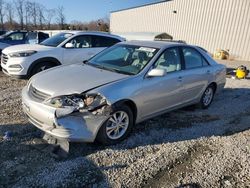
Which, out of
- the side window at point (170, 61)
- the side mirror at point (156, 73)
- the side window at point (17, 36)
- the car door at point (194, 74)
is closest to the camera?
the side mirror at point (156, 73)

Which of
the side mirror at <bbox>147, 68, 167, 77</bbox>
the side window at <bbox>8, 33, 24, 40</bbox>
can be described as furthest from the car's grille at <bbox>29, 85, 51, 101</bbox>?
the side window at <bbox>8, 33, 24, 40</bbox>

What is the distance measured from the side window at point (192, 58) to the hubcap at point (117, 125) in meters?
2.02

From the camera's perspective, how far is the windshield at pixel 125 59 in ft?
16.1

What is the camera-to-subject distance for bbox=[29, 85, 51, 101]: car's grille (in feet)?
13.4

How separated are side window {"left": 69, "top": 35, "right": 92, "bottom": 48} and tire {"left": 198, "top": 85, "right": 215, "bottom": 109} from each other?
4276mm

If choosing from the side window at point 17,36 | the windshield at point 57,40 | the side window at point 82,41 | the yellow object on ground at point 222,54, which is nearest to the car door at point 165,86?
the side window at point 82,41

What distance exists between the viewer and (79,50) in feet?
29.2

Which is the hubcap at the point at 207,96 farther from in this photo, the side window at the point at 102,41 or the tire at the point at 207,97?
the side window at the point at 102,41

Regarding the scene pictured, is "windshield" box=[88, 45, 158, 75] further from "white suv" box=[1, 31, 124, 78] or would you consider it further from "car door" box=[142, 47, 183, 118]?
"white suv" box=[1, 31, 124, 78]

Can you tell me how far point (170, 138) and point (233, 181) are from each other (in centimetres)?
135

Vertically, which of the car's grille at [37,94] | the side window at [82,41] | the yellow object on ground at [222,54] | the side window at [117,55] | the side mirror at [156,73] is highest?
the side window at [117,55]

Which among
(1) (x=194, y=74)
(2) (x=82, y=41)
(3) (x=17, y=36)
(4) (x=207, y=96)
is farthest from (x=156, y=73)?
(3) (x=17, y=36)

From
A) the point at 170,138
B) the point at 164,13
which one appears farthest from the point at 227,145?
the point at 164,13

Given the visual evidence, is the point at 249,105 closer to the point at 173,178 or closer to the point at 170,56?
the point at 170,56
